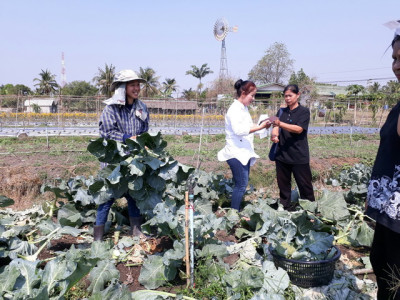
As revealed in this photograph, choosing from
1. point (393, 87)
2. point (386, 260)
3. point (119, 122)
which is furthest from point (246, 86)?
point (393, 87)

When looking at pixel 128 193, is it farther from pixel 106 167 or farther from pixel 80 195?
pixel 80 195

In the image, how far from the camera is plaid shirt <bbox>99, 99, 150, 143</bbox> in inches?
124

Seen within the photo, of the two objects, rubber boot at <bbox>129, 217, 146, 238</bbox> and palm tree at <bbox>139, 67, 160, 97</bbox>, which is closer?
rubber boot at <bbox>129, 217, 146, 238</bbox>

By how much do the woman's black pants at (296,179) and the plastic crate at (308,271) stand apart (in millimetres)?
1285

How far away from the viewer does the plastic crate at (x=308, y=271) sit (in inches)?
100

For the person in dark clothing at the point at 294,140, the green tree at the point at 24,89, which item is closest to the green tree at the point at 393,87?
the person in dark clothing at the point at 294,140

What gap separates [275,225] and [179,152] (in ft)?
20.3

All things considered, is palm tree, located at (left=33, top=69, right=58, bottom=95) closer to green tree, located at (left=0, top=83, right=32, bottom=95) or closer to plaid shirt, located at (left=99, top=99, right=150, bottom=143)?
green tree, located at (left=0, top=83, right=32, bottom=95)

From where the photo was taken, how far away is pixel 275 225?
114 inches

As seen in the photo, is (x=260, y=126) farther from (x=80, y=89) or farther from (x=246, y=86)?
(x=80, y=89)

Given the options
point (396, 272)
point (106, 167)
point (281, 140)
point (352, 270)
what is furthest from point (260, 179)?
point (396, 272)

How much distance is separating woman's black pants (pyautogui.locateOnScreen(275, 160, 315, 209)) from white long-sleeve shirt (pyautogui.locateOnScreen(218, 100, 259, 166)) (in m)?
A: 0.51

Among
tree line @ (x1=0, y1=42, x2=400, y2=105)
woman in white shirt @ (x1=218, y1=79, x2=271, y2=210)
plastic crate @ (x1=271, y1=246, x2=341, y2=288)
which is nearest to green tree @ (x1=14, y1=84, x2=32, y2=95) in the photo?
tree line @ (x1=0, y1=42, x2=400, y2=105)

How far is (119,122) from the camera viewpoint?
3.20 metres
